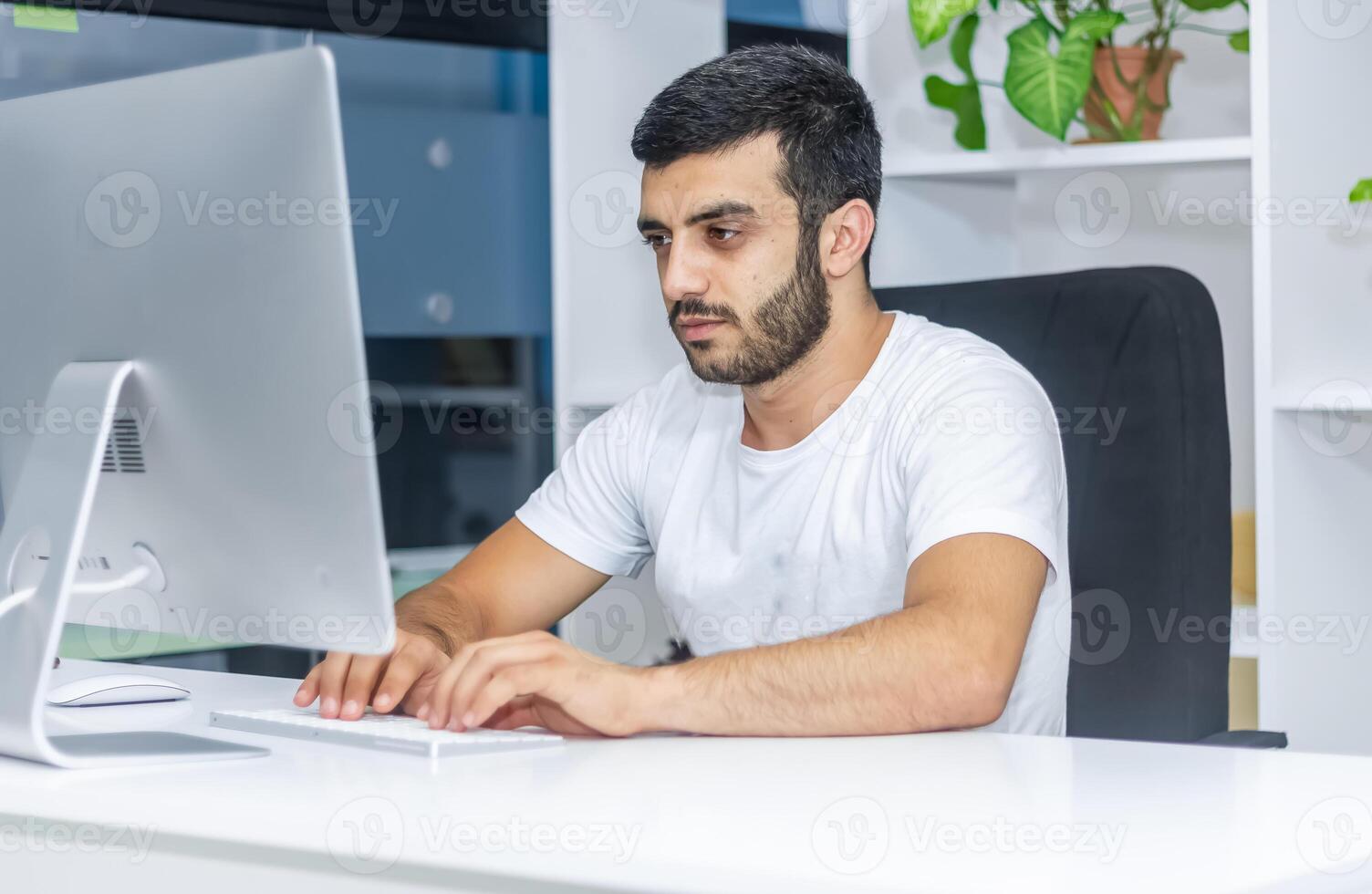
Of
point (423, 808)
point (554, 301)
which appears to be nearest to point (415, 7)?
point (554, 301)

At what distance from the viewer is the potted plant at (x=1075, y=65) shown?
217 cm

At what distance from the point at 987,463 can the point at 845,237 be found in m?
0.42

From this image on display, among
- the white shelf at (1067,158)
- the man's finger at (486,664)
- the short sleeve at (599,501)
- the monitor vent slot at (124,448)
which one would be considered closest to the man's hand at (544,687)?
the man's finger at (486,664)

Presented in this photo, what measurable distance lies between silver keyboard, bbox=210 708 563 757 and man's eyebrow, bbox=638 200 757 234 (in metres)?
0.63

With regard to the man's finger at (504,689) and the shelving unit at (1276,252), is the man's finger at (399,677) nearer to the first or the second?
the man's finger at (504,689)

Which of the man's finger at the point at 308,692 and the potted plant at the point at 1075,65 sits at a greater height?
the potted plant at the point at 1075,65

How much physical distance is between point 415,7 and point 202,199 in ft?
6.47

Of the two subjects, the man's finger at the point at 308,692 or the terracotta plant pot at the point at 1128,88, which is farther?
the terracotta plant pot at the point at 1128,88

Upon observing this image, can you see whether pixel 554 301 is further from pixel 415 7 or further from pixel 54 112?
pixel 54 112

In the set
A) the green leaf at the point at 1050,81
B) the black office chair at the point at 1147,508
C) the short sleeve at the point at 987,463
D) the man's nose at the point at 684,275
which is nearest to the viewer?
the short sleeve at the point at 987,463

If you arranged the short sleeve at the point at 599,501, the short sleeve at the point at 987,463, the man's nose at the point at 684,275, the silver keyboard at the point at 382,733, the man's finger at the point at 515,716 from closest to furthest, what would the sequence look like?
the silver keyboard at the point at 382,733, the man's finger at the point at 515,716, the short sleeve at the point at 987,463, the man's nose at the point at 684,275, the short sleeve at the point at 599,501

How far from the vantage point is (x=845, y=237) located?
1.77 metres

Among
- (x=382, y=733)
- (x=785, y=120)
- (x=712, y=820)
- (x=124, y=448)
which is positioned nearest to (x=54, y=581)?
(x=124, y=448)

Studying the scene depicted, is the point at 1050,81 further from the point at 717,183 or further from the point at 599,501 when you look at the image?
the point at 599,501
